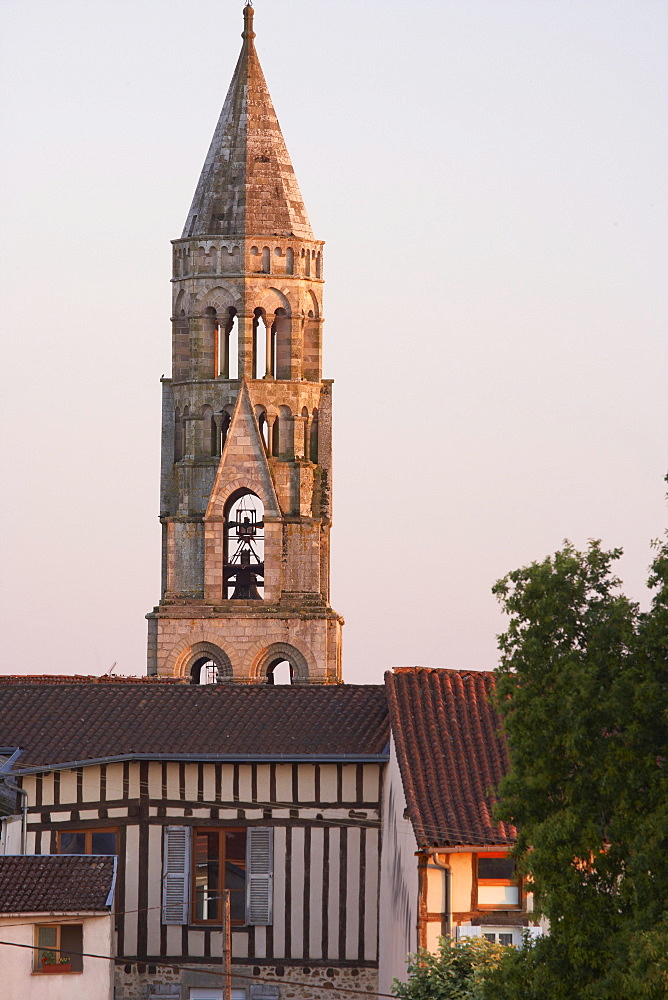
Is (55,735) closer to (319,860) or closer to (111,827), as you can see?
(111,827)

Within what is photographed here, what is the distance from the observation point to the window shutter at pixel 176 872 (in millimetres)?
31078

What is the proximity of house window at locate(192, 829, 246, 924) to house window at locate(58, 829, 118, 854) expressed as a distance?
109 cm

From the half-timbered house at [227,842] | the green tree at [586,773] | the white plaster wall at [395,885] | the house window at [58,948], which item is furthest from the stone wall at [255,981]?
the green tree at [586,773]

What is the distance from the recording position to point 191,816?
31094 mm

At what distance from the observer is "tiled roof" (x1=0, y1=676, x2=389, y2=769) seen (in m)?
31.0

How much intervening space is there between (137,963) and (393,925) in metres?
3.50

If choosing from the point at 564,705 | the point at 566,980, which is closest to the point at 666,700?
the point at 564,705

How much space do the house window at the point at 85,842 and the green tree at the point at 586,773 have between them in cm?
1067

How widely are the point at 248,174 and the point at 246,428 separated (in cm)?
557

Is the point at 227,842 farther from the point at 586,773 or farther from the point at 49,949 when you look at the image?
the point at 586,773

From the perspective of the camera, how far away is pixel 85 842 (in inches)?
1220

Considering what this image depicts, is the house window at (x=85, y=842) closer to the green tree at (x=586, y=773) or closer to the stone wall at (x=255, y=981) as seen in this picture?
the stone wall at (x=255, y=981)

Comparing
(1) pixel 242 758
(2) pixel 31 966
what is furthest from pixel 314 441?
(2) pixel 31 966

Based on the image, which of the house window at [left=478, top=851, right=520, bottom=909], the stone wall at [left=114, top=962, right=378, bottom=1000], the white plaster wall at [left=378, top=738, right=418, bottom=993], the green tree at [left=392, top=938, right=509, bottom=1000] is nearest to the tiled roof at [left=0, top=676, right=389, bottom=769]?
the white plaster wall at [left=378, top=738, right=418, bottom=993]
